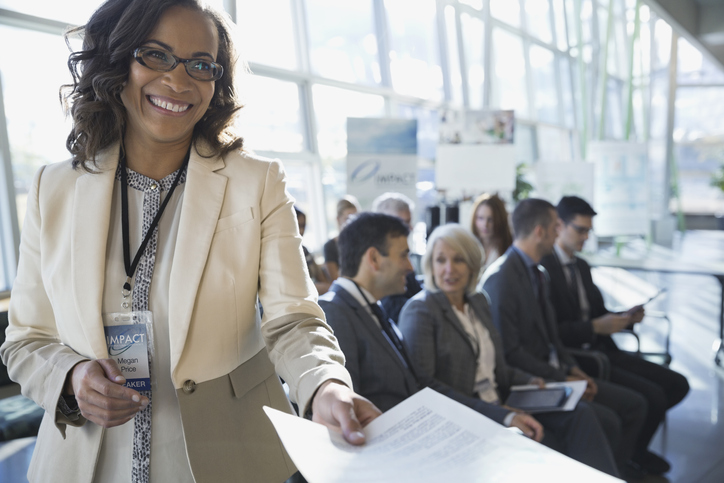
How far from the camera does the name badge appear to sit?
1.12 m

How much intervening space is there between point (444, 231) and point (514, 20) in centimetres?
996

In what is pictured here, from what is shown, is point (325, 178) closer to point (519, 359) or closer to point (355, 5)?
point (355, 5)

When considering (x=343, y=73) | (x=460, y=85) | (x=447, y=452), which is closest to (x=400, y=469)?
(x=447, y=452)

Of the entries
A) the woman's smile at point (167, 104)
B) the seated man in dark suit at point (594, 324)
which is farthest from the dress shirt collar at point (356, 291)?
the seated man in dark suit at point (594, 324)

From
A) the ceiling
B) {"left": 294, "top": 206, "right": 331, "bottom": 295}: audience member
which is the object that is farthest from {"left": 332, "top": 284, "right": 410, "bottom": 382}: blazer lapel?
the ceiling

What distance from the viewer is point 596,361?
373cm

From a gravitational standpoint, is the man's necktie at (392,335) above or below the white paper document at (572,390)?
above

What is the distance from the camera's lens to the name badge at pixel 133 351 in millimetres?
1124

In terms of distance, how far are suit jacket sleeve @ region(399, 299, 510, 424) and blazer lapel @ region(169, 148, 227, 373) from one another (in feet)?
4.98

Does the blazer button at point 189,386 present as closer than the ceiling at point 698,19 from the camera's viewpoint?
Yes

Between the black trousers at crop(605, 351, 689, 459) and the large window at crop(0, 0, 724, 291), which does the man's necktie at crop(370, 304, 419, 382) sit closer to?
the large window at crop(0, 0, 724, 291)

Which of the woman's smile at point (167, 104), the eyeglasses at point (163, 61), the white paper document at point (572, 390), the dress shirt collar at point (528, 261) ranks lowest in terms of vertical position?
the white paper document at point (572, 390)

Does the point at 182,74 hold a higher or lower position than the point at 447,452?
higher

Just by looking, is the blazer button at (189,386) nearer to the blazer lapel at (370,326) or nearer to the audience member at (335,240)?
the blazer lapel at (370,326)
